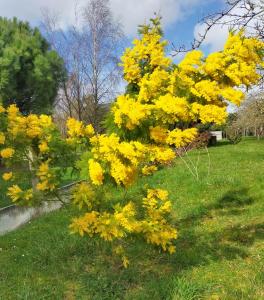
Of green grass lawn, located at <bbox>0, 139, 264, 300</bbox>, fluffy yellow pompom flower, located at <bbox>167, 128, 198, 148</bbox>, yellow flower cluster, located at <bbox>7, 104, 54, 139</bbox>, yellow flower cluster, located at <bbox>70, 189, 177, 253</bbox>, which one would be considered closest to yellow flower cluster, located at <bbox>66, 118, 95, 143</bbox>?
yellow flower cluster, located at <bbox>7, 104, 54, 139</bbox>

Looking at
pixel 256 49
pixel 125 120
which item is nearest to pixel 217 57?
pixel 256 49

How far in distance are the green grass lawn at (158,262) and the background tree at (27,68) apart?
1458cm

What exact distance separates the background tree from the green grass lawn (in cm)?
1458

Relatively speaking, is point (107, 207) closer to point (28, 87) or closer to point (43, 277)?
point (43, 277)

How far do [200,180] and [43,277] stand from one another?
6276 mm

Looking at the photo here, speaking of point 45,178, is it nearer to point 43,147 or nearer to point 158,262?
point 43,147

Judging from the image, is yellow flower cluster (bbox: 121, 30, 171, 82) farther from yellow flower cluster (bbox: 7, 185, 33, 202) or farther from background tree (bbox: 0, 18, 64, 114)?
background tree (bbox: 0, 18, 64, 114)

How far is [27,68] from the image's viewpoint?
22.8m

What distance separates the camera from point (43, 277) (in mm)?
5797

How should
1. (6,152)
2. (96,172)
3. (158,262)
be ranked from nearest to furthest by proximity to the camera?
(96,172) < (6,152) < (158,262)

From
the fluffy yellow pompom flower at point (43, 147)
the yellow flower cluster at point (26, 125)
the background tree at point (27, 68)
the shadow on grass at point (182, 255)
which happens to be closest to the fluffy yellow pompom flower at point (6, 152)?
the yellow flower cluster at point (26, 125)

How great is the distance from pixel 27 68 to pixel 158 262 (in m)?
18.8

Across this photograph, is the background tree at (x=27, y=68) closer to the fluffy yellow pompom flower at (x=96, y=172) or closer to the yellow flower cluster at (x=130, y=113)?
the yellow flower cluster at (x=130, y=113)

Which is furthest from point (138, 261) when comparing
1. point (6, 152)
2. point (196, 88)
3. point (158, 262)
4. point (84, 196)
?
point (196, 88)
